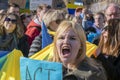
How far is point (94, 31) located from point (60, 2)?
31.2 metres

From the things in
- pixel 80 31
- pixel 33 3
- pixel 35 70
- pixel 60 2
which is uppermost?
pixel 80 31

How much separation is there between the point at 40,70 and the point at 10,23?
2.95 meters

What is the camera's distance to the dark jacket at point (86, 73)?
13.6 feet

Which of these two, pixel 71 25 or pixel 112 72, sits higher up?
pixel 71 25

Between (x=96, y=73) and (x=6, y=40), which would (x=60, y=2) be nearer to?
(x=6, y=40)

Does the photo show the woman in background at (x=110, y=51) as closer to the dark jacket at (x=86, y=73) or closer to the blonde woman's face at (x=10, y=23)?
the dark jacket at (x=86, y=73)

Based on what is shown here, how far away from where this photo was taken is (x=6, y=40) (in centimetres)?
693

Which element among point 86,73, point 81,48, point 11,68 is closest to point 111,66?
point 81,48

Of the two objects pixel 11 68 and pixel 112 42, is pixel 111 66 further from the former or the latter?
pixel 11 68

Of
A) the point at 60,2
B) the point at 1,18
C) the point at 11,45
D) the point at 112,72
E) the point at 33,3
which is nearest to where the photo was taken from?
the point at 112,72

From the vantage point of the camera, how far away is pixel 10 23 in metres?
7.17

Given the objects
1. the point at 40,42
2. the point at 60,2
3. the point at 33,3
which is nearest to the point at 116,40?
the point at 40,42

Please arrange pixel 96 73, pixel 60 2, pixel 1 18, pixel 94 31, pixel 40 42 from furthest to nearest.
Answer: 1. pixel 60 2
2. pixel 94 31
3. pixel 1 18
4. pixel 40 42
5. pixel 96 73

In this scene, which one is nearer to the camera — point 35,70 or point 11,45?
point 35,70
